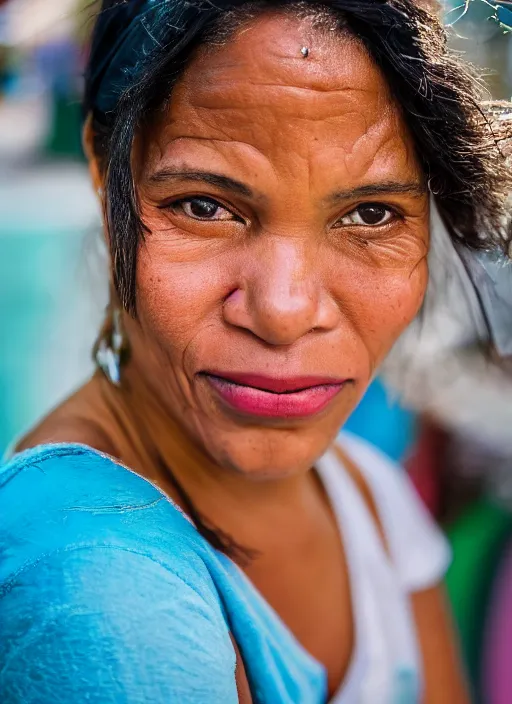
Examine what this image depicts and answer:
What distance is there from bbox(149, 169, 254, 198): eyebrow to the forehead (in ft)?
0.10

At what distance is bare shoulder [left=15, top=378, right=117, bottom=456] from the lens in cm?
100

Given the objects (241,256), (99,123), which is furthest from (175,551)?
(99,123)

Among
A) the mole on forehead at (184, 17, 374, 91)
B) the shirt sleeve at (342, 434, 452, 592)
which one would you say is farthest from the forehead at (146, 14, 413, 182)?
the shirt sleeve at (342, 434, 452, 592)

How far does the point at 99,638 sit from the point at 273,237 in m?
→ 0.51

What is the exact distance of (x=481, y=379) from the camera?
248 cm

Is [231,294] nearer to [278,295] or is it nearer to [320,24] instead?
[278,295]

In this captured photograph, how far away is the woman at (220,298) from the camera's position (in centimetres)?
77

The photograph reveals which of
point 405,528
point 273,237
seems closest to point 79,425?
point 273,237

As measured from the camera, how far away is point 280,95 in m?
0.87

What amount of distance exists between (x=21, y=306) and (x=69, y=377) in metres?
0.46

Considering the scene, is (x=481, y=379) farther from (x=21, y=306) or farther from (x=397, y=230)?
(x=21, y=306)

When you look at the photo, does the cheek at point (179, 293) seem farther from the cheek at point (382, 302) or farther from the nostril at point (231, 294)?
the cheek at point (382, 302)

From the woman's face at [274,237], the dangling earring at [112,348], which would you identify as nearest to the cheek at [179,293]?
the woman's face at [274,237]

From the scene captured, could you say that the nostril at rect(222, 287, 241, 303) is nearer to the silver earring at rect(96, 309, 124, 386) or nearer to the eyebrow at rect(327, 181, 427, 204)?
the eyebrow at rect(327, 181, 427, 204)
